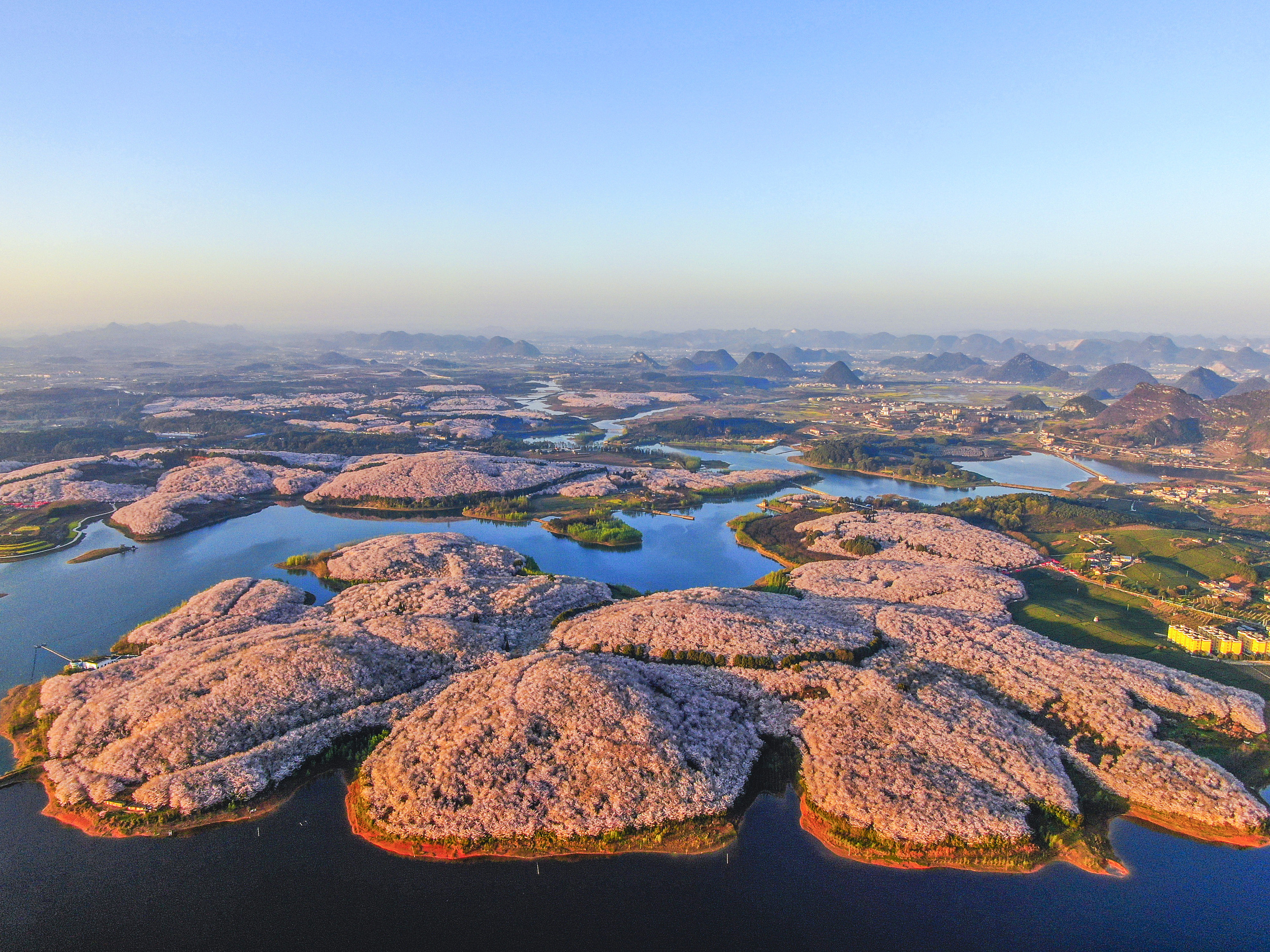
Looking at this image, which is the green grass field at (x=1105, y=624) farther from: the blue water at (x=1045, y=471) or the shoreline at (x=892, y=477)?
the blue water at (x=1045, y=471)

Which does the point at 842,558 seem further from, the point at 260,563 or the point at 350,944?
the point at 260,563

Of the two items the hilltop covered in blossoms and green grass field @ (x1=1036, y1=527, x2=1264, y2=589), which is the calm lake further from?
the hilltop covered in blossoms

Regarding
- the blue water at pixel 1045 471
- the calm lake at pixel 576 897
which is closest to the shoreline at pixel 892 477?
the blue water at pixel 1045 471

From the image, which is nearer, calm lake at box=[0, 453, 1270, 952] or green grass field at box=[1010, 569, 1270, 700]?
calm lake at box=[0, 453, 1270, 952]

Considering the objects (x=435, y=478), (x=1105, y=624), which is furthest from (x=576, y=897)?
(x=435, y=478)

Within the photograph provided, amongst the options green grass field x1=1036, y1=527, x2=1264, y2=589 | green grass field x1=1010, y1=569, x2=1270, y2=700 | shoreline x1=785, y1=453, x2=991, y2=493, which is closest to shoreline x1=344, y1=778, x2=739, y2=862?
green grass field x1=1010, y1=569, x2=1270, y2=700

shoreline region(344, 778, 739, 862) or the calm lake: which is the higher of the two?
shoreline region(344, 778, 739, 862)

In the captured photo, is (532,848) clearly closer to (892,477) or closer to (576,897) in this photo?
(576,897)
